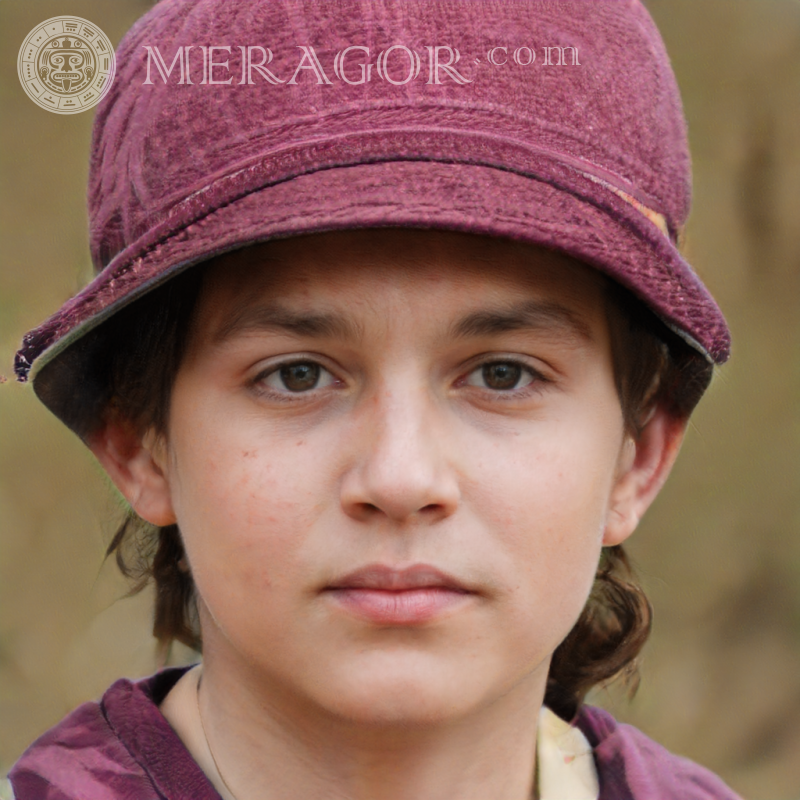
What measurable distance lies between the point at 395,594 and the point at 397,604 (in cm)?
1

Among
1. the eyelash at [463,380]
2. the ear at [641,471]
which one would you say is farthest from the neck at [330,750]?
the eyelash at [463,380]

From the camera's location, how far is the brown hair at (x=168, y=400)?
4.74 feet

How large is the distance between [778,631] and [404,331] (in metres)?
2.58

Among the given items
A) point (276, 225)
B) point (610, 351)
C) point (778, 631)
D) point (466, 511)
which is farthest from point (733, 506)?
point (276, 225)

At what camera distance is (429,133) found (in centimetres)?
122

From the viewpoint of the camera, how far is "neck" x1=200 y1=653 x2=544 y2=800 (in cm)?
142

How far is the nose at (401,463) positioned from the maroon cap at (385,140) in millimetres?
216

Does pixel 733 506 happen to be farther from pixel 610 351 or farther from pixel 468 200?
pixel 468 200

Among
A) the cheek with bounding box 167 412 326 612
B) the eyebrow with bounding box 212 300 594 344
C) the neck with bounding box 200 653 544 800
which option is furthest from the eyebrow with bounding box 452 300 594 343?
the neck with bounding box 200 653 544 800

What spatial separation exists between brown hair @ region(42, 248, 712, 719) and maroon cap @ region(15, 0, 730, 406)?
0.30 ft

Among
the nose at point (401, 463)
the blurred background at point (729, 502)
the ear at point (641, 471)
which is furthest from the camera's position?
the blurred background at point (729, 502)

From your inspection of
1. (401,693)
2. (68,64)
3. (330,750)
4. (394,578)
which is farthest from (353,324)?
(68,64)

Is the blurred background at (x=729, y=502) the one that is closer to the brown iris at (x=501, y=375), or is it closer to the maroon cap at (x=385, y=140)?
the maroon cap at (x=385, y=140)

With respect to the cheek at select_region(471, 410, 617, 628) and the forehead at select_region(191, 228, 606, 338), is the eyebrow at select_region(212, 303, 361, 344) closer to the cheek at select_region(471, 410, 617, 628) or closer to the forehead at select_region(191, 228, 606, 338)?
the forehead at select_region(191, 228, 606, 338)
